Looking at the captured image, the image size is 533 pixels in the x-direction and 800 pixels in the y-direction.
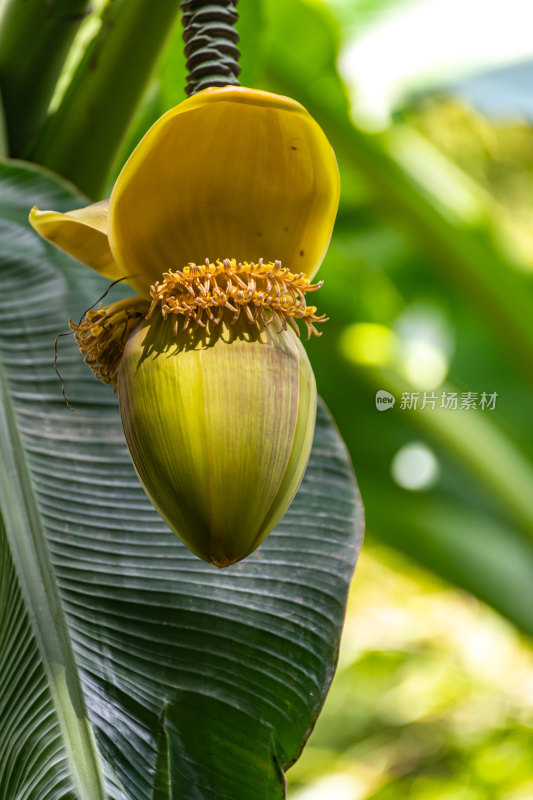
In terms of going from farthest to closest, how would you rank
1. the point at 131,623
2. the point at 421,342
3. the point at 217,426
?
the point at 421,342 → the point at 131,623 → the point at 217,426

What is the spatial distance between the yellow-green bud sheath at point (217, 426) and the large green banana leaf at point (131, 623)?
123 millimetres

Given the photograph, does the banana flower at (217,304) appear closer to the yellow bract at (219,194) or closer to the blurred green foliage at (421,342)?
the yellow bract at (219,194)

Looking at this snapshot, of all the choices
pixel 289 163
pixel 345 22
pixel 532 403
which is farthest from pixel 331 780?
pixel 289 163

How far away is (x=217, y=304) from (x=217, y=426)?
0.19 feet

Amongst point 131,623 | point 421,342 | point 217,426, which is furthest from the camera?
point 421,342

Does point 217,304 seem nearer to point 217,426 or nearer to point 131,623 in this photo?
point 217,426

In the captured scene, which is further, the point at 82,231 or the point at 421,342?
the point at 421,342

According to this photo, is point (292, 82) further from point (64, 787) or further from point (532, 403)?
point (64, 787)

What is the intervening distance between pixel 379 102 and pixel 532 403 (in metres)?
0.63

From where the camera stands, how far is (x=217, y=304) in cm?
33

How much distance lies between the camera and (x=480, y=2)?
1.15m

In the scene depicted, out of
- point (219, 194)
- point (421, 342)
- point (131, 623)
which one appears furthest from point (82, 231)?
point (421, 342)

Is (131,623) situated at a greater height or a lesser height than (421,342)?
lesser

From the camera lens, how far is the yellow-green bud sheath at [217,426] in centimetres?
32
